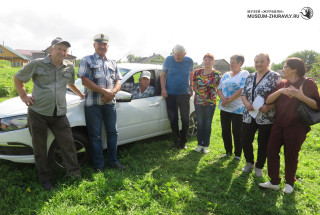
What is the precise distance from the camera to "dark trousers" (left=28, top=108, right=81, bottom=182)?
2.66 meters

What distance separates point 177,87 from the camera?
4.15m

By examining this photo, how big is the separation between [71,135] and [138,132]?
131 centimetres

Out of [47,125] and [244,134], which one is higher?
[47,125]

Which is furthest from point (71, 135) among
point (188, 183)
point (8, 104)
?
point (188, 183)

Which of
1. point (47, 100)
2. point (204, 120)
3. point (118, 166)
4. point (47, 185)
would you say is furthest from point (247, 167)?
point (47, 100)

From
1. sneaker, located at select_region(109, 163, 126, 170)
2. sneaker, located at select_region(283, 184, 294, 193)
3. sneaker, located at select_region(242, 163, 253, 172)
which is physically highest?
sneaker, located at select_region(109, 163, 126, 170)

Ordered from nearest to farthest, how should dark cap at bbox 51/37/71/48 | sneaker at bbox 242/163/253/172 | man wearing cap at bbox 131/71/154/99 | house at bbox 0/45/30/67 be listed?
dark cap at bbox 51/37/71/48 < sneaker at bbox 242/163/253/172 < man wearing cap at bbox 131/71/154/99 < house at bbox 0/45/30/67

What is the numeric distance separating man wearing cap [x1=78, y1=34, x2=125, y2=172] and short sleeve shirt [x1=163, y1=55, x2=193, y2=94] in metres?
1.20

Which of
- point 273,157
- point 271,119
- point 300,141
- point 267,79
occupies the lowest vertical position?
point 273,157

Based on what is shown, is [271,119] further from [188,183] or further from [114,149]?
[114,149]

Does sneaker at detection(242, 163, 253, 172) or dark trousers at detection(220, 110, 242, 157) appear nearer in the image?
sneaker at detection(242, 163, 253, 172)

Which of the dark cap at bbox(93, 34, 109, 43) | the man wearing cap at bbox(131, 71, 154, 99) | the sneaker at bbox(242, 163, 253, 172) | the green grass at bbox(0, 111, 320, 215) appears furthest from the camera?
the man wearing cap at bbox(131, 71, 154, 99)

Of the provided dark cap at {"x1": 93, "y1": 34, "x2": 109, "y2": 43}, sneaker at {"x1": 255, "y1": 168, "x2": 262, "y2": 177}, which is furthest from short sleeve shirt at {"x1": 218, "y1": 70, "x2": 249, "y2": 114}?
dark cap at {"x1": 93, "y1": 34, "x2": 109, "y2": 43}

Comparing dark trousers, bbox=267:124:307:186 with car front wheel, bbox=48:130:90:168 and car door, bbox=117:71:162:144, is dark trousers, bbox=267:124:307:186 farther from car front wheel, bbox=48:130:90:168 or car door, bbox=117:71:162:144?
car front wheel, bbox=48:130:90:168
